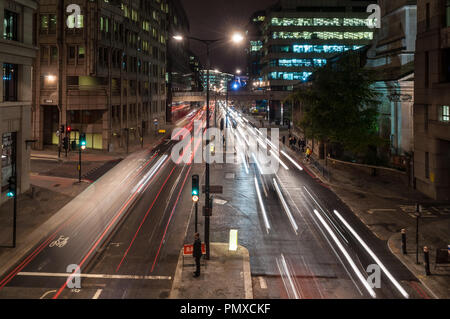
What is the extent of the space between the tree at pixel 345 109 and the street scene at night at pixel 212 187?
0.48 ft

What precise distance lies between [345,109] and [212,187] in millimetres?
22774

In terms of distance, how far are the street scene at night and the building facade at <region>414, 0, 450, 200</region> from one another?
126 millimetres

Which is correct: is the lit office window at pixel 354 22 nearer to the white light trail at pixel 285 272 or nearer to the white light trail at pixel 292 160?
the white light trail at pixel 292 160

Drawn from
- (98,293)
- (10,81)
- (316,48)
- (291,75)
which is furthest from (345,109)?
(316,48)

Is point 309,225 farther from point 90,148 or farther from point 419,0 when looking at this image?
point 90,148

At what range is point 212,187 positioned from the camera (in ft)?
58.2

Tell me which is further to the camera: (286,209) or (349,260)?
(286,209)

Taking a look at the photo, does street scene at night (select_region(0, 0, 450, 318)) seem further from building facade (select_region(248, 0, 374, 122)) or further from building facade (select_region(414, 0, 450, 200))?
building facade (select_region(248, 0, 374, 122))

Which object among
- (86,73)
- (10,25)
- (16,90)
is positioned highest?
(86,73)

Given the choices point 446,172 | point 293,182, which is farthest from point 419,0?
point 293,182

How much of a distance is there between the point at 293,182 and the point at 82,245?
18765 millimetres

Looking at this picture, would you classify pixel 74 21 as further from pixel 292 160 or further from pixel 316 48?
pixel 316 48

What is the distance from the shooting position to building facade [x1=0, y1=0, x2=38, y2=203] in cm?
2458

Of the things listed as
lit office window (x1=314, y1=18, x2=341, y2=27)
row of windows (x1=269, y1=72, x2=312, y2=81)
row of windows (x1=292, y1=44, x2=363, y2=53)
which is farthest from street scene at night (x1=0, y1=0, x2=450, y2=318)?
lit office window (x1=314, y1=18, x2=341, y2=27)
